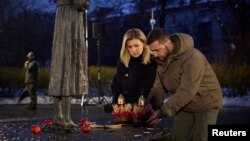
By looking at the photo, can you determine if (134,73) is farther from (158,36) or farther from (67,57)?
(158,36)

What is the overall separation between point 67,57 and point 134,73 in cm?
84

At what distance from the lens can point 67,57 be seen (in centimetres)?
→ 657

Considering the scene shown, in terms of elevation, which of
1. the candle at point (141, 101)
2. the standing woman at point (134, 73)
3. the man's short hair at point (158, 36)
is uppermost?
the man's short hair at point (158, 36)

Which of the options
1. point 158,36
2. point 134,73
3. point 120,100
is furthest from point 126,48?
point 158,36

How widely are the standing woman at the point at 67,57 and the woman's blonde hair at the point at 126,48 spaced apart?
501 mm

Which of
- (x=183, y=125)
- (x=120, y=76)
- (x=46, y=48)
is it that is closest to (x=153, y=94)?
(x=183, y=125)

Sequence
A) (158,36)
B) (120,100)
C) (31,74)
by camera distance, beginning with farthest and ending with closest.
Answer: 1. (31,74)
2. (120,100)
3. (158,36)

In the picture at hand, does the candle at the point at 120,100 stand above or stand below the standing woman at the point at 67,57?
below

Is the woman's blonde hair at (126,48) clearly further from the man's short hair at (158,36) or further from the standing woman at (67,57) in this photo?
the man's short hair at (158,36)

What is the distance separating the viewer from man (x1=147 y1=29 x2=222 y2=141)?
5031mm

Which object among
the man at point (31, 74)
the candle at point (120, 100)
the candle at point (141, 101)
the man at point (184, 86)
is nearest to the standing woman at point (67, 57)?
the candle at point (120, 100)

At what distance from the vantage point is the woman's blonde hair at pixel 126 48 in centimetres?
638

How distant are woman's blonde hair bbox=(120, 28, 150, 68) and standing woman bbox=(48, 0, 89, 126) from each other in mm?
501

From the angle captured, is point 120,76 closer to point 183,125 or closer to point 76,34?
point 76,34
